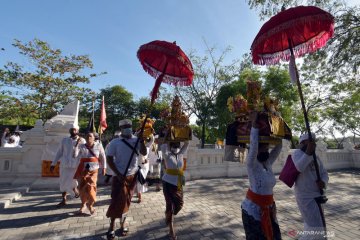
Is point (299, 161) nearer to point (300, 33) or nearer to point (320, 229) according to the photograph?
point (320, 229)

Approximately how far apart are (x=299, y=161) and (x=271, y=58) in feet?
4.97

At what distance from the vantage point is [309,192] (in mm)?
3164

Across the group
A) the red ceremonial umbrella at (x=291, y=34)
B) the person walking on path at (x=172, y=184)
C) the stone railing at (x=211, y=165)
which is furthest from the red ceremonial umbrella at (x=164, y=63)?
the stone railing at (x=211, y=165)

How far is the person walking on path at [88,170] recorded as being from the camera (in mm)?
5457

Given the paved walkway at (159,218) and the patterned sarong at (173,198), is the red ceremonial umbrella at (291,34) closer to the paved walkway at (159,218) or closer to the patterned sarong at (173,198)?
the patterned sarong at (173,198)

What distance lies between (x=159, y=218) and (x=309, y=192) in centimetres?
326

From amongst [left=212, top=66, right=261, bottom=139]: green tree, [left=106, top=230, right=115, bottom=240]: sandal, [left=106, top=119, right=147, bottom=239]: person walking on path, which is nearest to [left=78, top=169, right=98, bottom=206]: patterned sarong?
[left=106, top=119, right=147, bottom=239]: person walking on path

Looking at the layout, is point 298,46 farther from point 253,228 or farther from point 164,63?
point 253,228

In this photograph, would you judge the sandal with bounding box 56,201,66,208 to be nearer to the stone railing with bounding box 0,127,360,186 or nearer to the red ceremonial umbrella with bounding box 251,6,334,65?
the stone railing with bounding box 0,127,360,186

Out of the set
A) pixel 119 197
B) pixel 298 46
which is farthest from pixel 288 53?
pixel 119 197

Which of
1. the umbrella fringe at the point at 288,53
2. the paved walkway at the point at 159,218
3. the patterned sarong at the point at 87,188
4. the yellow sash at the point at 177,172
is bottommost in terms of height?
the paved walkway at the point at 159,218

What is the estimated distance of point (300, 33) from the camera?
3.18 meters

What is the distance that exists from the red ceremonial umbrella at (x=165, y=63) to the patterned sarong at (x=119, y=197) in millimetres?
1628

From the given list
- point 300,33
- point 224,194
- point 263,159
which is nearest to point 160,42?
point 300,33
